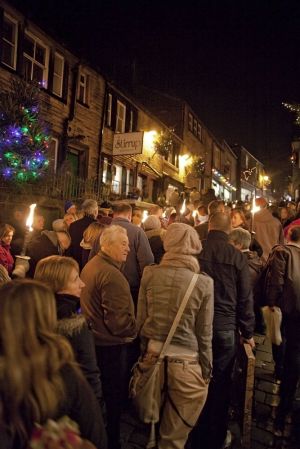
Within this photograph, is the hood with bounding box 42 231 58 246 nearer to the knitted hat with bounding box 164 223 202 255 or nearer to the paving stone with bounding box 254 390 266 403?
the knitted hat with bounding box 164 223 202 255

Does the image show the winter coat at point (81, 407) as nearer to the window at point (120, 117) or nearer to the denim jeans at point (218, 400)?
the denim jeans at point (218, 400)

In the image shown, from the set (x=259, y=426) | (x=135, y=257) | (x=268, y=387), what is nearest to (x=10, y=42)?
(x=135, y=257)

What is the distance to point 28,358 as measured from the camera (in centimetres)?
155

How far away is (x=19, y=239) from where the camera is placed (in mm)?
6777

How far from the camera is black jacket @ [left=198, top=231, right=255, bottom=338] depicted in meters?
3.77

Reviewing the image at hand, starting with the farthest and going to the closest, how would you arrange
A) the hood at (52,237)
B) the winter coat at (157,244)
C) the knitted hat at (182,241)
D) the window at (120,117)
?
the window at (120,117) → the winter coat at (157,244) → the hood at (52,237) → the knitted hat at (182,241)

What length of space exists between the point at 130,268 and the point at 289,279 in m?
2.08

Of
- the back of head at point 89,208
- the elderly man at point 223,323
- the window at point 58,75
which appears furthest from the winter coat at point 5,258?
the window at point 58,75

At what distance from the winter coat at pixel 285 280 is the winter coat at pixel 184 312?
1503mm

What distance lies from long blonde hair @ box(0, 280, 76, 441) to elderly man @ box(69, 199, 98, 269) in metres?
4.11

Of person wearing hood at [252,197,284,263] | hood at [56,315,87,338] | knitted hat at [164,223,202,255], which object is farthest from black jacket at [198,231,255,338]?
person wearing hood at [252,197,284,263]

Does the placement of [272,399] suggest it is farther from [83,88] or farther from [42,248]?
[83,88]

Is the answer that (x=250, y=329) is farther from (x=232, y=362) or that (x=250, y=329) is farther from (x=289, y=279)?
(x=289, y=279)

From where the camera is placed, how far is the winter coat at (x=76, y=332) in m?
2.31
